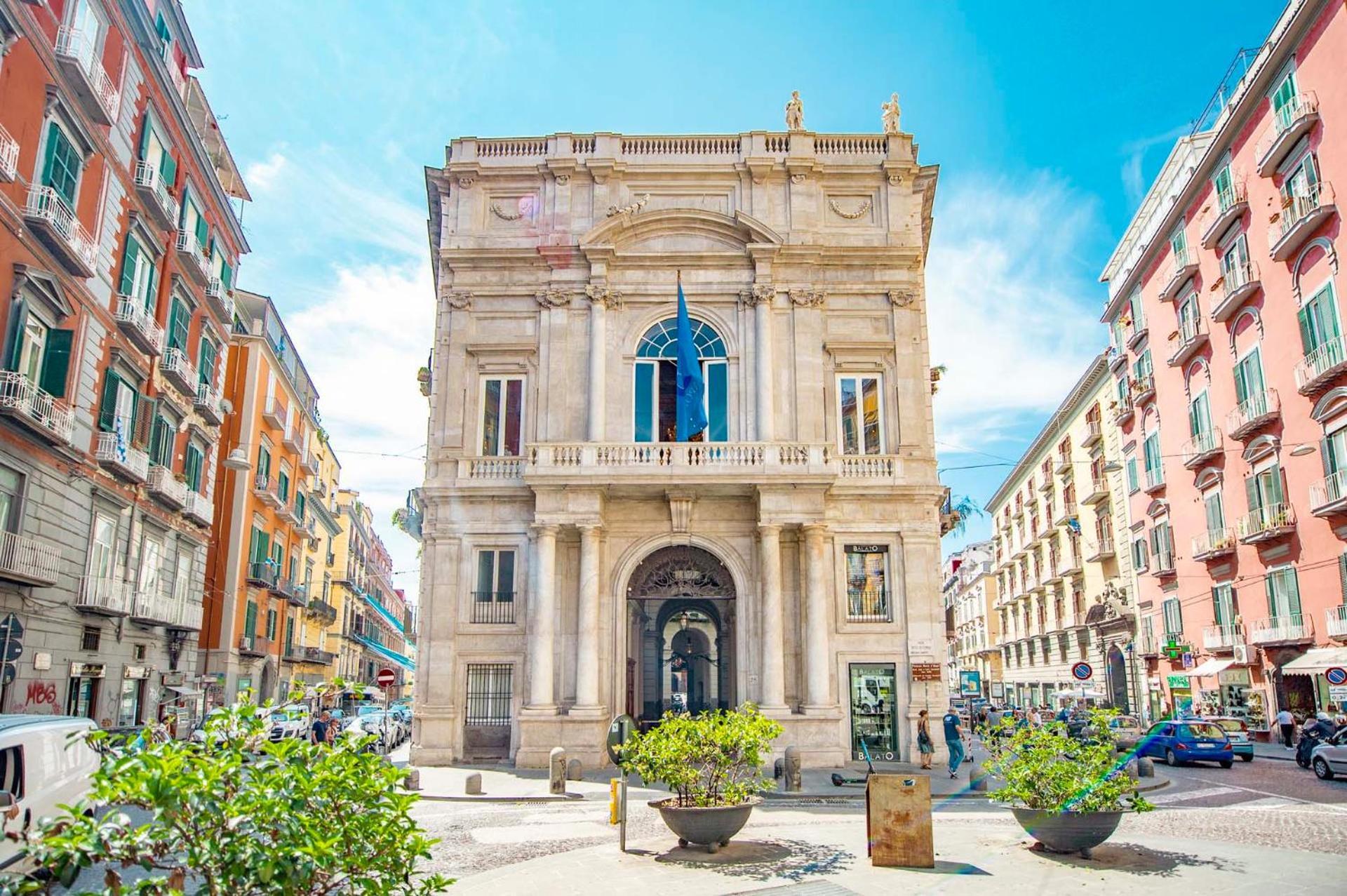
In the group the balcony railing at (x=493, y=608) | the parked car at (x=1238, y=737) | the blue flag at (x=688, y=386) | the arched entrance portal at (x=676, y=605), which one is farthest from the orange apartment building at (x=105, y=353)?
the parked car at (x=1238, y=737)

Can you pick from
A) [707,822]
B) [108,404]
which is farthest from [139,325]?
[707,822]

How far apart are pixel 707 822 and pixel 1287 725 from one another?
27.2m

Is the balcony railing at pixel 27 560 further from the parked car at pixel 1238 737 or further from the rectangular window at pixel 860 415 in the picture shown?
the parked car at pixel 1238 737

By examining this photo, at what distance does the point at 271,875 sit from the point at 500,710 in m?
20.3

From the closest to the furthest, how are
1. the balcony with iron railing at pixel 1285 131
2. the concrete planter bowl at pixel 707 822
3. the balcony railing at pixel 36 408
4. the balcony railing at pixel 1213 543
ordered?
the concrete planter bowl at pixel 707 822 → the balcony railing at pixel 36 408 → the balcony with iron railing at pixel 1285 131 → the balcony railing at pixel 1213 543

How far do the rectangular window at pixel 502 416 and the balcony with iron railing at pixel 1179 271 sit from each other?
26.6m

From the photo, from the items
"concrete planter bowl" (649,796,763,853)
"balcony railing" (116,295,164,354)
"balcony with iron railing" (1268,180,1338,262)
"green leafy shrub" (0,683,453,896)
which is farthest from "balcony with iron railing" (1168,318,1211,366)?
"green leafy shrub" (0,683,453,896)

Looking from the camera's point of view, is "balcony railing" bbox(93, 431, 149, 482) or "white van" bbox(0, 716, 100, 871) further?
"balcony railing" bbox(93, 431, 149, 482)

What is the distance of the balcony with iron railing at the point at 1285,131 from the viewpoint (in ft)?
91.1

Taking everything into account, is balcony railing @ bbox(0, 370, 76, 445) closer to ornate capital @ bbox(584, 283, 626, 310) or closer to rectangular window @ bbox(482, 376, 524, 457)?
rectangular window @ bbox(482, 376, 524, 457)

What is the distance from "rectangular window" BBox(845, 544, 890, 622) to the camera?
24906 millimetres

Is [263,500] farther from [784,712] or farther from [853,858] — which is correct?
[853,858]

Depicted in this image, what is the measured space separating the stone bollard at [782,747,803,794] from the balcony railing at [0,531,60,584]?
50.8 feet

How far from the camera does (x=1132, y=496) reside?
150 ft
